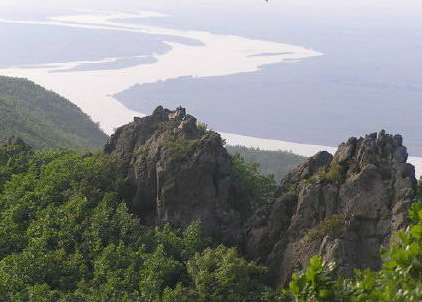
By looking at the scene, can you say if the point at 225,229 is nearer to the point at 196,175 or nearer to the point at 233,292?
the point at 196,175

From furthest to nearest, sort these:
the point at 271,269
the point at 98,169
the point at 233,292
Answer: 1. the point at 98,169
2. the point at 271,269
3. the point at 233,292

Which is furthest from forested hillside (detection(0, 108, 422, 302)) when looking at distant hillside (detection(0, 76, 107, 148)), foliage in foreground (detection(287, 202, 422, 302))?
distant hillside (detection(0, 76, 107, 148))

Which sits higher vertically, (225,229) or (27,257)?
(225,229)

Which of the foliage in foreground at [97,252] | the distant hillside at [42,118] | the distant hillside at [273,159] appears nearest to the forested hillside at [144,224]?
the foliage in foreground at [97,252]

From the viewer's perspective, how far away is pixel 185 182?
21.7m

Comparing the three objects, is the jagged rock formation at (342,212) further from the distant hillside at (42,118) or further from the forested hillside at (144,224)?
the distant hillside at (42,118)

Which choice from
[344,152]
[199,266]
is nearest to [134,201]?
[199,266]

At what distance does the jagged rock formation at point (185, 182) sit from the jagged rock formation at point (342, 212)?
151 cm

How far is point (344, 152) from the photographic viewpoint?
816 inches

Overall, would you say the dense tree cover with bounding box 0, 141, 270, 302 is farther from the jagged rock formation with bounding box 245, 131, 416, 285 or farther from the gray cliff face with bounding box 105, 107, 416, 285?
the jagged rock formation with bounding box 245, 131, 416, 285

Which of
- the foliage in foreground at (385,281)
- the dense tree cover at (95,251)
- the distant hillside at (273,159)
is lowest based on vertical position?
the dense tree cover at (95,251)

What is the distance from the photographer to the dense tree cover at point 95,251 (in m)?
17.6

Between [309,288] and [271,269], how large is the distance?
9.11 meters

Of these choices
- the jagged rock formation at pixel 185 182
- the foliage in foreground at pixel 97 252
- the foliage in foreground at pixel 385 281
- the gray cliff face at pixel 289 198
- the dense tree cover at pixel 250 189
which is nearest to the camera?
the foliage in foreground at pixel 385 281
